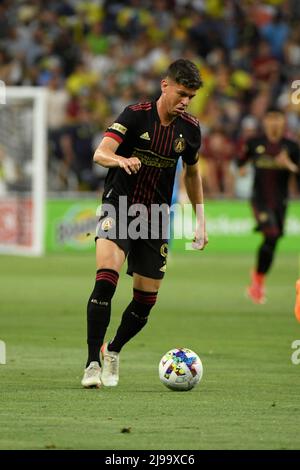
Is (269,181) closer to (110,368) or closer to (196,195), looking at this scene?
(196,195)

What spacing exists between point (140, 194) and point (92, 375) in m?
1.35

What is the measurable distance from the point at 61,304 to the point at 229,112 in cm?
1184

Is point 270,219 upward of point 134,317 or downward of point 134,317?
upward

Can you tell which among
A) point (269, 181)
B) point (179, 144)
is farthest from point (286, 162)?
point (179, 144)

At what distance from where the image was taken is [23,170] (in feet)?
82.0

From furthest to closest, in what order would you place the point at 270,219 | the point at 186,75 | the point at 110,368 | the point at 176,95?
the point at 270,219
the point at 110,368
the point at 176,95
the point at 186,75

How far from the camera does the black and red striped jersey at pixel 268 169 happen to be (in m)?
17.0

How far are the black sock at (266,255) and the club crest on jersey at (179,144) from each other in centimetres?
795

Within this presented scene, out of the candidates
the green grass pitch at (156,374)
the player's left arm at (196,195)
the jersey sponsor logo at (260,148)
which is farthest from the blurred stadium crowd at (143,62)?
the player's left arm at (196,195)

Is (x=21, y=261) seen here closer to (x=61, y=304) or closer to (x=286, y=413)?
(x=61, y=304)

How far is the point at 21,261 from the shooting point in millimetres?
23344

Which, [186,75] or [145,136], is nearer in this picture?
[186,75]

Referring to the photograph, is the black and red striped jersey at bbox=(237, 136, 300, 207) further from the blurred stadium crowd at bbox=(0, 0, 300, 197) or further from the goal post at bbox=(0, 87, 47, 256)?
the blurred stadium crowd at bbox=(0, 0, 300, 197)

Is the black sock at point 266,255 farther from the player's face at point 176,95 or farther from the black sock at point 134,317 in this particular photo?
the player's face at point 176,95
